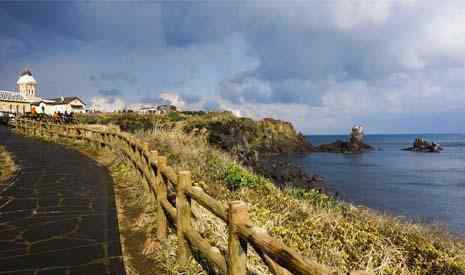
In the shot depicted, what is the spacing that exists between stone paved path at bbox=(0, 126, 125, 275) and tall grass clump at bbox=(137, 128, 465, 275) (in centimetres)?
170

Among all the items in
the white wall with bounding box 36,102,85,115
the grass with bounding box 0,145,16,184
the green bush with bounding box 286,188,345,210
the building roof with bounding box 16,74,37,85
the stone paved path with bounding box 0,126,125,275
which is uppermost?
the building roof with bounding box 16,74,37,85

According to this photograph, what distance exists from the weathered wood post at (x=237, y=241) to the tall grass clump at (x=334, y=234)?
5.29 ft

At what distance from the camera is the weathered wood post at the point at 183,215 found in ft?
17.2

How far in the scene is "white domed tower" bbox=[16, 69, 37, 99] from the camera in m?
87.2

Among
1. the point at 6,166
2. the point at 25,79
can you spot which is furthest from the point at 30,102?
the point at 6,166

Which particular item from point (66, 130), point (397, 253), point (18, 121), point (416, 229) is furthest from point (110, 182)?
point (18, 121)

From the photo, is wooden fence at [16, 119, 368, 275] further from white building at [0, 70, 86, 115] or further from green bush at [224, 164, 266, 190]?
white building at [0, 70, 86, 115]

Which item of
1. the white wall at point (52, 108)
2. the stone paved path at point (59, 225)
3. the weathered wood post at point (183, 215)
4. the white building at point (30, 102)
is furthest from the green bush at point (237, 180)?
the white wall at point (52, 108)

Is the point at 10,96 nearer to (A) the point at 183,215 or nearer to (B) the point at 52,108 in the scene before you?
(B) the point at 52,108

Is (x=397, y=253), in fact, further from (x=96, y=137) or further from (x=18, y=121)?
(x=18, y=121)

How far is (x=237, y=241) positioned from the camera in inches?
149

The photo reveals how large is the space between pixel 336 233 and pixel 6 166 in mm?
11600

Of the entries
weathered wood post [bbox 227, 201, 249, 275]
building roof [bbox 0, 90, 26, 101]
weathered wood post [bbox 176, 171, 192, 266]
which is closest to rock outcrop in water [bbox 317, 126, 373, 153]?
building roof [bbox 0, 90, 26, 101]

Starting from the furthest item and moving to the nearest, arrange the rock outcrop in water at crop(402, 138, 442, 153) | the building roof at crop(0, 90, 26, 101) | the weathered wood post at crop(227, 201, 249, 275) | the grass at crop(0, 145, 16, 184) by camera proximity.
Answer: the rock outcrop in water at crop(402, 138, 442, 153)
the building roof at crop(0, 90, 26, 101)
the grass at crop(0, 145, 16, 184)
the weathered wood post at crop(227, 201, 249, 275)
